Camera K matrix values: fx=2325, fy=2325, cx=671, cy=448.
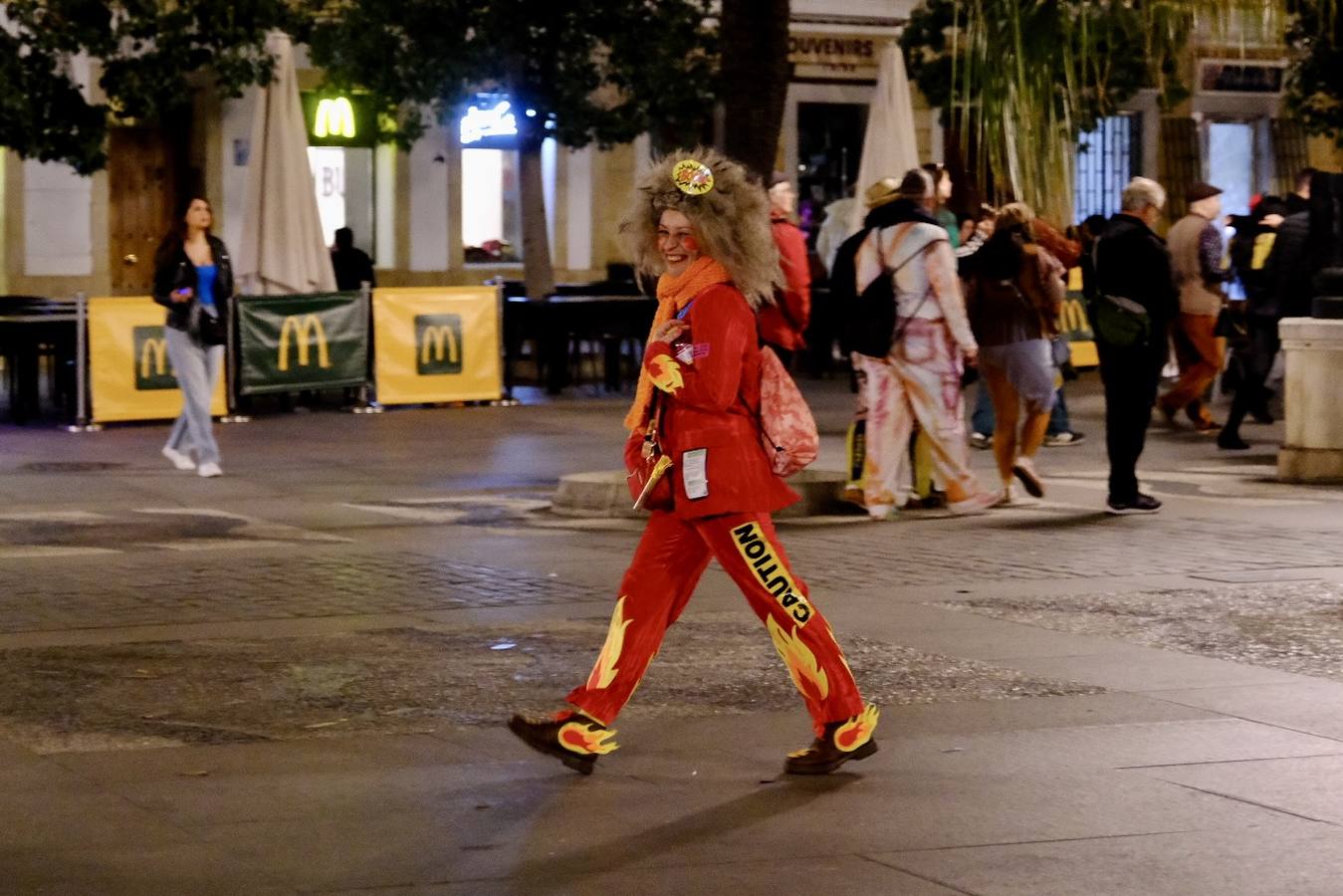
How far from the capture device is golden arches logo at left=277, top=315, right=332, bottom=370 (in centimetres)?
1981

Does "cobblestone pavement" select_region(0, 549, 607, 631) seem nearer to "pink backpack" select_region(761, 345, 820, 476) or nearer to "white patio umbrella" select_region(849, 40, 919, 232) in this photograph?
"pink backpack" select_region(761, 345, 820, 476)

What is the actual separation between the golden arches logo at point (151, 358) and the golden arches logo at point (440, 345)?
8.34 ft

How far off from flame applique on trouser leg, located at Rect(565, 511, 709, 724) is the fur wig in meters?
0.74

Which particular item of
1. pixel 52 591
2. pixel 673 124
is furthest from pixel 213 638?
pixel 673 124

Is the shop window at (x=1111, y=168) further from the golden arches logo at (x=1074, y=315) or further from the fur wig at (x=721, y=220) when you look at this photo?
the fur wig at (x=721, y=220)

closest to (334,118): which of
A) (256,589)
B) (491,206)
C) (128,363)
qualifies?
(491,206)

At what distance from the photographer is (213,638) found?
8891 millimetres

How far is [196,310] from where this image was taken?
1512cm

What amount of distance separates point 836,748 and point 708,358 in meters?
1.15

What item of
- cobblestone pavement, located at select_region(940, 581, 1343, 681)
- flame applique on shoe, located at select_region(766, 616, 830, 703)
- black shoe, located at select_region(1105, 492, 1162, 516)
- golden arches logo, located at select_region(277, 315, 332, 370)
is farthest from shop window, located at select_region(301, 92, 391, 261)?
flame applique on shoe, located at select_region(766, 616, 830, 703)

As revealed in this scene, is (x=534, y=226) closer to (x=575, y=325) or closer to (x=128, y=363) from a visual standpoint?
(x=575, y=325)

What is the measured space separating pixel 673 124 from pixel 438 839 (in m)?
23.2

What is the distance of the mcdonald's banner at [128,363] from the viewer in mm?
18656

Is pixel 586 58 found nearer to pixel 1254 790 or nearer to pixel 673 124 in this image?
pixel 673 124
